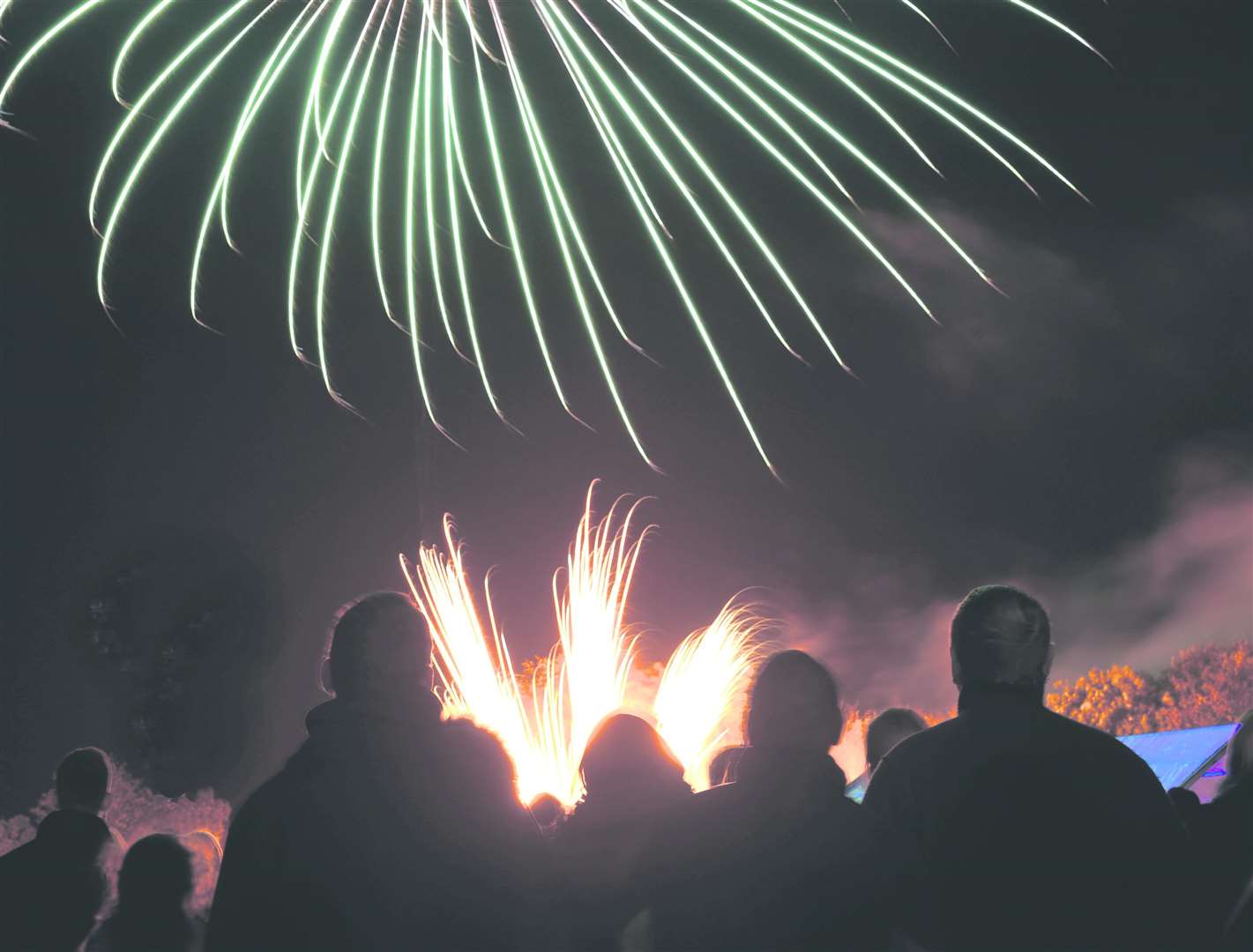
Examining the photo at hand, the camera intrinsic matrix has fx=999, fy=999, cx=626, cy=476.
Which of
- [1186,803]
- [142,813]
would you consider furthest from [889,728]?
[142,813]

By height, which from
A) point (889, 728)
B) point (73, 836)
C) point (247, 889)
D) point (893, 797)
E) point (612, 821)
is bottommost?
point (73, 836)

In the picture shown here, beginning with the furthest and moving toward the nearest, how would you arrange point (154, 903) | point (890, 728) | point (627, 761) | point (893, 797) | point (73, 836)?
1. point (890, 728)
2. point (73, 836)
3. point (627, 761)
4. point (154, 903)
5. point (893, 797)

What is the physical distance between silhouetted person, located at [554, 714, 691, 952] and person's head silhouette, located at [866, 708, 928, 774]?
174cm

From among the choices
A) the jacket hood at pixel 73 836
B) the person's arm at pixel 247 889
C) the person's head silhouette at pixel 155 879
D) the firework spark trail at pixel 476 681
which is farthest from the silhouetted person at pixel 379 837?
the firework spark trail at pixel 476 681

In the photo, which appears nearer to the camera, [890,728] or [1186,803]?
[1186,803]

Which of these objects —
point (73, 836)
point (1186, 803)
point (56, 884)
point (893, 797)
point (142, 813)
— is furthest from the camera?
point (142, 813)

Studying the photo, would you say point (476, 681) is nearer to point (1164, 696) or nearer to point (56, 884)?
point (56, 884)

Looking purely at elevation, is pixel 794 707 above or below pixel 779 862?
Answer: above

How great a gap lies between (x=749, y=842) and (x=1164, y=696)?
54.5 m

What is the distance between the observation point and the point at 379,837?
294cm

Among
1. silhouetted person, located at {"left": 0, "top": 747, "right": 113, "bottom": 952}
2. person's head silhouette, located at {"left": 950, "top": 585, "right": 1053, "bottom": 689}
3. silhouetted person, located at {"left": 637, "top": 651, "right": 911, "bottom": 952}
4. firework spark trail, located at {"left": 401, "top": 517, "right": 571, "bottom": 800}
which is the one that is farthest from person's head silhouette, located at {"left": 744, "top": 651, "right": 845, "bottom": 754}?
firework spark trail, located at {"left": 401, "top": 517, "right": 571, "bottom": 800}

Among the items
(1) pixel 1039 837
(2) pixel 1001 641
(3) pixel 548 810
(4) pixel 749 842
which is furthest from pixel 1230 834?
(3) pixel 548 810

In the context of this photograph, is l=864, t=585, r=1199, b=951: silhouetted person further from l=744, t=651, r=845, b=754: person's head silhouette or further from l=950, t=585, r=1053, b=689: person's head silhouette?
l=744, t=651, r=845, b=754: person's head silhouette

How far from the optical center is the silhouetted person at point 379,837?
2.88 metres
